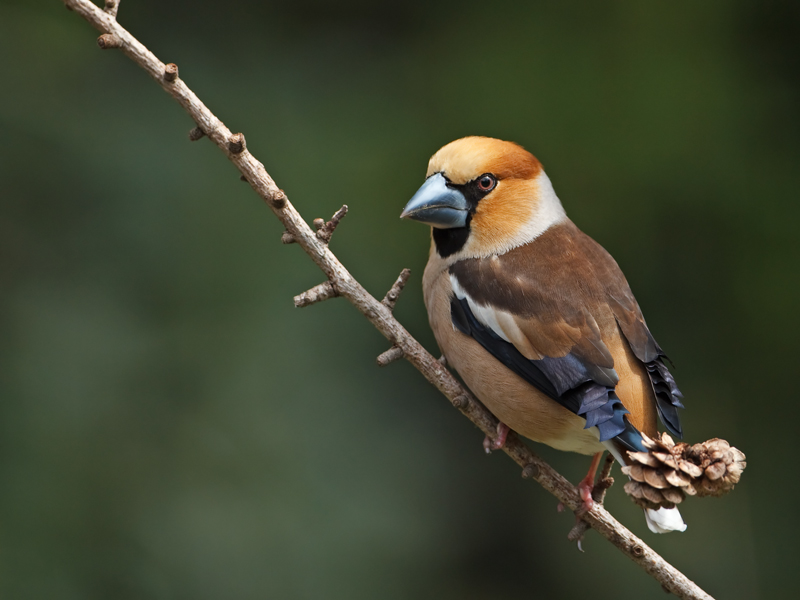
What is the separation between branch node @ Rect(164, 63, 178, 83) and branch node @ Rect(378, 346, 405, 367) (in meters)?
0.83

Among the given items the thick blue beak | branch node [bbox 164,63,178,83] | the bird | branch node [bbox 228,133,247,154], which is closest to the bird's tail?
the bird

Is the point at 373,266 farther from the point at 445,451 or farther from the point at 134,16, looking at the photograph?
the point at 134,16

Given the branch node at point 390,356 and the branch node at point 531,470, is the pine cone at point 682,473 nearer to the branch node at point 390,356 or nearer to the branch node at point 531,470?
the branch node at point 531,470

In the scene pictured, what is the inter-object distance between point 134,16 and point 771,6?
2891mm

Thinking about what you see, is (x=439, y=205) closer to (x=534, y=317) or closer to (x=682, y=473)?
(x=534, y=317)

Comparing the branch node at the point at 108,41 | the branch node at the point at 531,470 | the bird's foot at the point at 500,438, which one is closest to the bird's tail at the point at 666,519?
the branch node at the point at 531,470

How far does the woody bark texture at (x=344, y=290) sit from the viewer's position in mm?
1899

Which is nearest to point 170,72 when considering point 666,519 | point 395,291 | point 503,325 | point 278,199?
point 278,199

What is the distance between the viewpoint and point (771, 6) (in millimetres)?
3580

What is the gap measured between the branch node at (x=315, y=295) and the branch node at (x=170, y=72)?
59 cm

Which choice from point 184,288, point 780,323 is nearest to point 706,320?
point 780,323

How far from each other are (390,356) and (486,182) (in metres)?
0.60

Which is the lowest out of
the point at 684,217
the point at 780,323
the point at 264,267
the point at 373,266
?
the point at 264,267

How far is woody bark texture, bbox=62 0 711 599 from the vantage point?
190 centimetres
